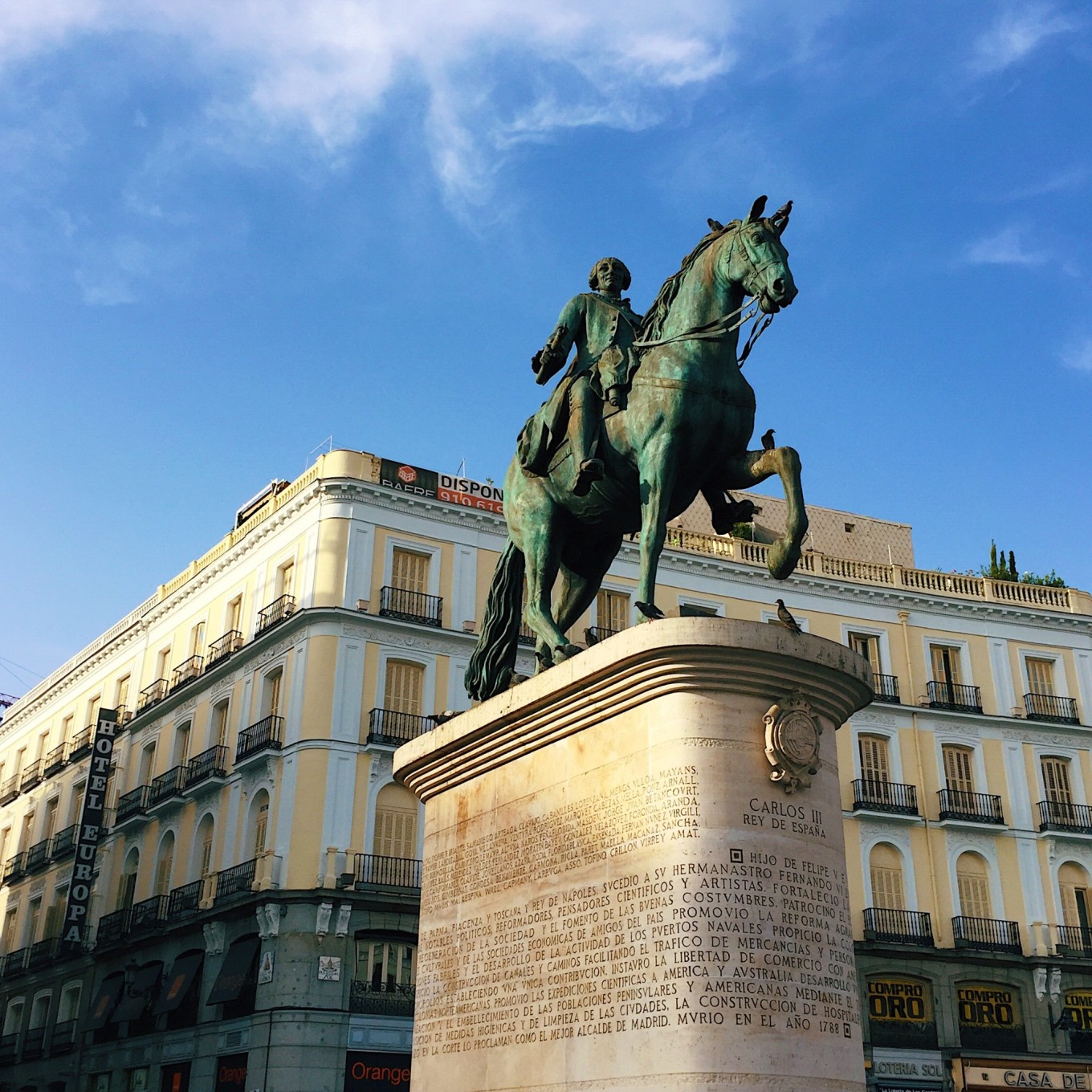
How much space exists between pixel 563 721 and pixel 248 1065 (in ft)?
93.4

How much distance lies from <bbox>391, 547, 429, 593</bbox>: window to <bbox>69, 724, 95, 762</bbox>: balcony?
1600cm

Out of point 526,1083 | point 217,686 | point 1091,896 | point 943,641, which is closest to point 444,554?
point 217,686

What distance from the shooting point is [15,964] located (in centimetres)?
4972

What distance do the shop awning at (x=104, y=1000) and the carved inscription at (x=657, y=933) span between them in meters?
35.7

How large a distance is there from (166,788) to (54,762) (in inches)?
485

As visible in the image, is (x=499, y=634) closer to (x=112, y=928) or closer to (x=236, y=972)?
(x=236, y=972)

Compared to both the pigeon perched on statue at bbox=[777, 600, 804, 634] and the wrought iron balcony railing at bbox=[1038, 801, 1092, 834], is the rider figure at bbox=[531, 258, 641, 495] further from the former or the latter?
the wrought iron balcony railing at bbox=[1038, 801, 1092, 834]

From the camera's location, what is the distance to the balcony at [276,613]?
39.6m

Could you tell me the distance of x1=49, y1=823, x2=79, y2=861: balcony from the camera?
156 ft

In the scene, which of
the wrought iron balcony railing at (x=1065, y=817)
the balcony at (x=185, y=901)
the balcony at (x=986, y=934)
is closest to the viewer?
the balcony at (x=185, y=901)

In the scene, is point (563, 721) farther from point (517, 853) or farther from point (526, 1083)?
point (526, 1083)

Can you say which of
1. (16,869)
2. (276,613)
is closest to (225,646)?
(276,613)

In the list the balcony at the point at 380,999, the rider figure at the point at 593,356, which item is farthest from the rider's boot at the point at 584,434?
the balcony at the point at 380,999

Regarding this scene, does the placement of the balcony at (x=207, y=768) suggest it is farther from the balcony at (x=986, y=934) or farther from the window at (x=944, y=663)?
the window at (x=944, y=663)
